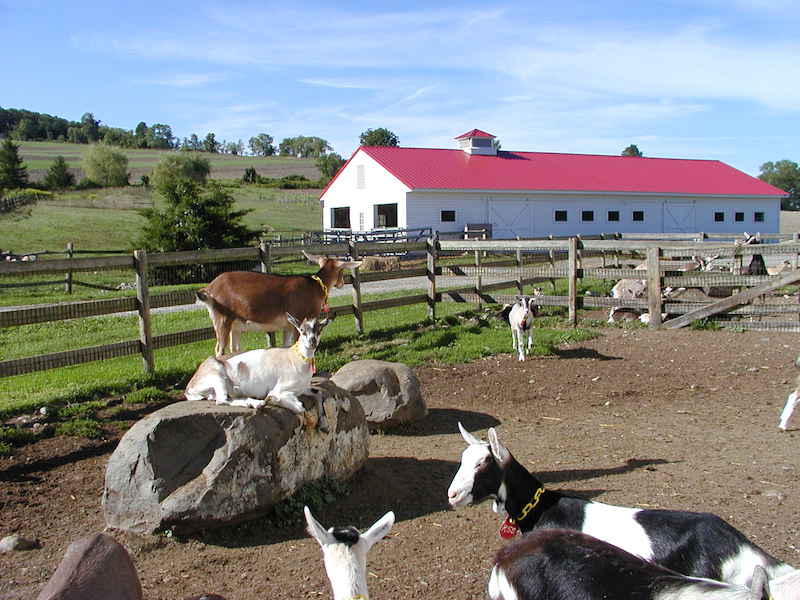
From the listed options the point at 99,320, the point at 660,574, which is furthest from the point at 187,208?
the point at 660,574

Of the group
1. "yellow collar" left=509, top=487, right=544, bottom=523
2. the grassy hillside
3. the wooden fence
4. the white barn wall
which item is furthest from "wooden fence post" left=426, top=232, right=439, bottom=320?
the grassy hillside

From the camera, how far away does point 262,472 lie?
16.5 feet

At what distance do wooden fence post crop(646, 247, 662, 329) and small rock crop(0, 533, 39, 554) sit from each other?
10.8 m

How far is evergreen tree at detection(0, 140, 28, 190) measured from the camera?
57969 mm

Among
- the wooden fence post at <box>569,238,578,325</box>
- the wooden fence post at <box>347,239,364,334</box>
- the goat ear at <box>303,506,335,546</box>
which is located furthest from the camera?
the wooden fence post at <box>569,238,578,325</box>

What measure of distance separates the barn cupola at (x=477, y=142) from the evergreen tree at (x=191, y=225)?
67.7ft

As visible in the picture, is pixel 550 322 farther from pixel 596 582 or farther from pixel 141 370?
pixel 596 582

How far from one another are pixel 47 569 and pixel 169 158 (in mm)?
65694

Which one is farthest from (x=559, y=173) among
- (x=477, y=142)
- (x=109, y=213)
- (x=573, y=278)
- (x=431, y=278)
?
(x=109, y=213)

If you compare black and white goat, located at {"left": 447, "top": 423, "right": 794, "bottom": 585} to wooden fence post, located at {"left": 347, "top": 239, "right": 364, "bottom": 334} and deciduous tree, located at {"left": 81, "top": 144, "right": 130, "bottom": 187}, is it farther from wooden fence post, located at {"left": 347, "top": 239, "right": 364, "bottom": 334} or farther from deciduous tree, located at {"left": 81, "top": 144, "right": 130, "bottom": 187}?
deciduous tree, located at {"left": 81, "top": 144, "right": 130, "bottom": 187}

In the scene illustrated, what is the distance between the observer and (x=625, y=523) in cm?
373

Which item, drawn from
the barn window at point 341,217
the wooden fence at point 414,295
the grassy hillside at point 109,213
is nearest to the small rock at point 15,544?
the wooden fence at point 414,295

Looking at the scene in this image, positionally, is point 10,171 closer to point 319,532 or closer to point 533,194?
point 533,194

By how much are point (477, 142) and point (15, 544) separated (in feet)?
125
